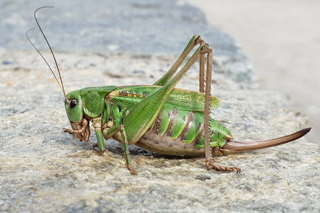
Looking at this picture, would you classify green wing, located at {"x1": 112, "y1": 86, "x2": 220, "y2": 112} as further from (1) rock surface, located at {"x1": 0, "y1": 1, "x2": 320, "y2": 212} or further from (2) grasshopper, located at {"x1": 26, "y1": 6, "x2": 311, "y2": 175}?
(1) rock surface, located at {"x1": 0, "y1": 1, "x2": 320, "y2": 212}

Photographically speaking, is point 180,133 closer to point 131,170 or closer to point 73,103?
point 131,170

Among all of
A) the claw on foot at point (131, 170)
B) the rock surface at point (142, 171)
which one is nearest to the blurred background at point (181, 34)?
the rock surface at point (142, 171)

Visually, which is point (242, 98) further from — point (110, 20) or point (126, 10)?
point (126, 10)

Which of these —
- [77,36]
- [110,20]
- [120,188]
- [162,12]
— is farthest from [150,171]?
[162,12]

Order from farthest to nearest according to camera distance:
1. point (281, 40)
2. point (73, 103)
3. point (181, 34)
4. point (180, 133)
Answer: point (281, 40) → point (181, 34) → point (73, 103) → point (180, 133)

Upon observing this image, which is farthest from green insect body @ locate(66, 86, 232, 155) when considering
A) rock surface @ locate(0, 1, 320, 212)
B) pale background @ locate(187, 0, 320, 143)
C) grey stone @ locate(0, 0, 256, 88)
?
grey stone @ locate(0, 0, 256, 88)

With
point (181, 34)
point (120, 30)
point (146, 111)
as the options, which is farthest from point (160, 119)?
point (120, 30)
